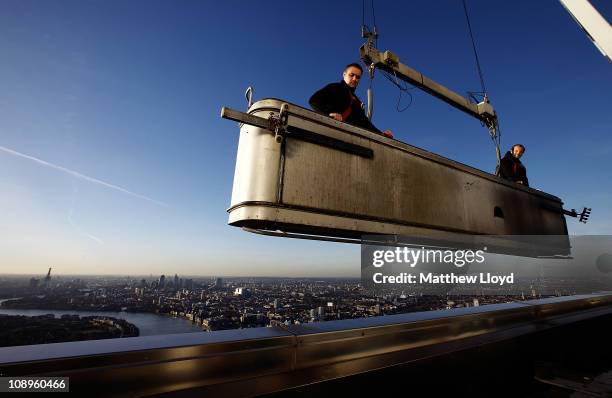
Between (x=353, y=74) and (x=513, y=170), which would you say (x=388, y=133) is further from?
(x=513, y=170)

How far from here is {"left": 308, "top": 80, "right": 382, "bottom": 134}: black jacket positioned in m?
3.04

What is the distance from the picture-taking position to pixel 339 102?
123 inches

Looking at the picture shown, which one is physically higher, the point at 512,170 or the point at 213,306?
the point at 512,170

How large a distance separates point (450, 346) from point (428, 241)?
1223 millimetres

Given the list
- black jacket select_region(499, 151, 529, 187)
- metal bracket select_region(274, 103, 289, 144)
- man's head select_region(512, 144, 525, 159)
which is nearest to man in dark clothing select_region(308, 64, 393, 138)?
metal bracket select_region(274, 103, 289, 144)

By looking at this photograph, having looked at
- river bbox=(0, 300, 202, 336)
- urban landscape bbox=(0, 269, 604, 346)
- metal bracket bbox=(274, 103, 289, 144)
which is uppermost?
metal bracket bbox=(274, 103, 289, 144)

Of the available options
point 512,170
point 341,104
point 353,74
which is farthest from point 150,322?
point 512,170

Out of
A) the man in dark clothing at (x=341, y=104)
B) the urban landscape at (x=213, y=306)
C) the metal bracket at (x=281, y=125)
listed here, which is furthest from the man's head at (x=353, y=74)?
the urban landscape at (x=213, y=306)

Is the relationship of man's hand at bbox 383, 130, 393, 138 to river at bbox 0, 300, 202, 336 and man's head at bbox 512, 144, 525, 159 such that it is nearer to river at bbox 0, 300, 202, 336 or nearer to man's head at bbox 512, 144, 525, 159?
man's head at bbox 512, 144, 525, 159

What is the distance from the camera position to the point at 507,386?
2.39 m

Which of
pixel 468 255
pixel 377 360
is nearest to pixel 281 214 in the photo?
pixel 377 360

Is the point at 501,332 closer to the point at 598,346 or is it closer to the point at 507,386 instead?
the point at 507,386

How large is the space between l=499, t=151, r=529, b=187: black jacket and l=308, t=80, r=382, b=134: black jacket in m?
3.52

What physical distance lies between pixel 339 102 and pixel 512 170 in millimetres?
4094
